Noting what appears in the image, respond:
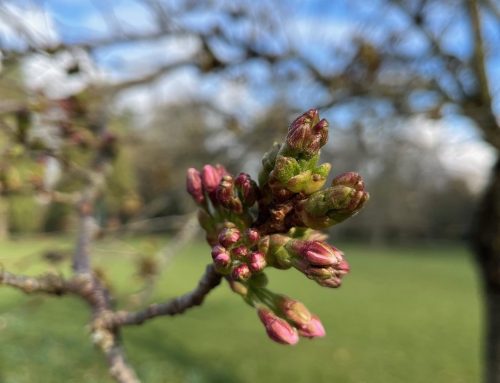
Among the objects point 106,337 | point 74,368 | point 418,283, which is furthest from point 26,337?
point 418,283

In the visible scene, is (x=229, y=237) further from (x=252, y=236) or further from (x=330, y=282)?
(x=330, y=282)

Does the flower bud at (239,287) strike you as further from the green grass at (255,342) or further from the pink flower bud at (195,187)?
the green grass at (255,342)

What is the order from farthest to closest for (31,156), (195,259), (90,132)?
1. (195,259)
2. (90,132)
3. (31,156)

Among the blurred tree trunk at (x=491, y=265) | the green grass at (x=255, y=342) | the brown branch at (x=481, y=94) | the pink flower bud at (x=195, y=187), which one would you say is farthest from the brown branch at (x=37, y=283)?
the blurred tree trunk at (x=491, y=265)

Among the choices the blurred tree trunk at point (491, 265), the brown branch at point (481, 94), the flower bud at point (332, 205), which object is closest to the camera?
the flower bud at point (332, 205)

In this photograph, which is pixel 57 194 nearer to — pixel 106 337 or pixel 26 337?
pixel 106 337

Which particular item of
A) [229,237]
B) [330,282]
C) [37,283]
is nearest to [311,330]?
[330,282]
